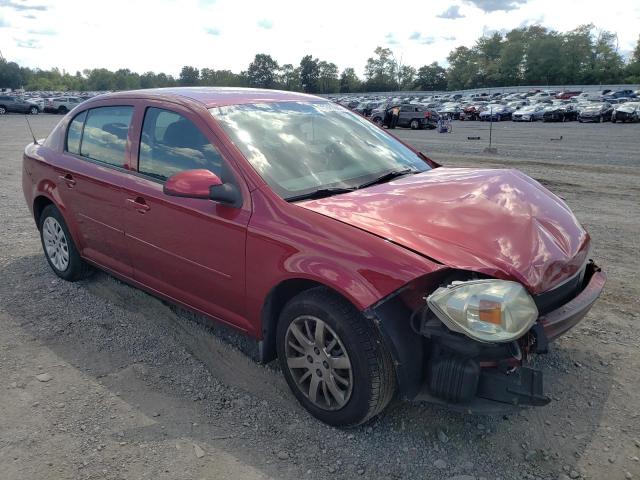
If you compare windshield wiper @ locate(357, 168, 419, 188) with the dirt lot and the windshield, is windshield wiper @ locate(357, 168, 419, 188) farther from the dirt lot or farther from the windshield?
the dirt lot

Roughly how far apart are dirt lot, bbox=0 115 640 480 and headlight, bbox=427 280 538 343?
28.4 inches

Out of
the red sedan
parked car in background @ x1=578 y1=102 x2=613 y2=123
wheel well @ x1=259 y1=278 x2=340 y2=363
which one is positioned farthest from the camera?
parked car in background @ x1=578 y1=102 x2=613 y2=123

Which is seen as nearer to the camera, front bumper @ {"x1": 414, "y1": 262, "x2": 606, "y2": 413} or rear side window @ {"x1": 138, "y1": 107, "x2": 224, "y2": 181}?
front bumper @ {"x1": 414, "y1": 262, "x2": 606, "y2": 413}

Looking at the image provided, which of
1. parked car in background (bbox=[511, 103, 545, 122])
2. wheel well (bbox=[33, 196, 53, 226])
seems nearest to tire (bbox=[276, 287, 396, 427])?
wheel well (bbox=[33, 196, 53, 226])

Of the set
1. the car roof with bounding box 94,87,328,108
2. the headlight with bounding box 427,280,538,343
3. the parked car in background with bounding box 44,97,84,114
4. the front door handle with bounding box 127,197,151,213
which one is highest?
the parked car in background with bounding box 44,97,84,114

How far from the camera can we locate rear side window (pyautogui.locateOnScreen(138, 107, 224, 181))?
3.26 metres

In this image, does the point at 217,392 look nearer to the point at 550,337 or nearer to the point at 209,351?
the point at 209,351

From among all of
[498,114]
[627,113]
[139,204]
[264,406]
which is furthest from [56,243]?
[498,114]

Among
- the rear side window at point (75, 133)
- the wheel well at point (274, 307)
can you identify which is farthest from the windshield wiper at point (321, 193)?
the rear side window at point (75, 133)

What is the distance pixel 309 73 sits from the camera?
439 ft

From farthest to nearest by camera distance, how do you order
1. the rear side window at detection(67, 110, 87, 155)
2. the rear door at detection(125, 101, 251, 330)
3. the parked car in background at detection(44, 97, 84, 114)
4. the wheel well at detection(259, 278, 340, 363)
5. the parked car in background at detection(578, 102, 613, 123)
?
the parked car in background at detection(44, 97, 84, 114) → the parked car in background at detection(578, 102, 613, 123) → the rear side window at detection(67, 110, 87, 155) → the rear door at detection(125, 101, 251, 330) → the wheel well at detection(259, 278, 340, 363)

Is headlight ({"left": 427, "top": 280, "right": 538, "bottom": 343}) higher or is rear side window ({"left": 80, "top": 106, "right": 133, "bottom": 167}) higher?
rear side window ({"left": 80, "top": 106, "right": 133, "bottom": 167})

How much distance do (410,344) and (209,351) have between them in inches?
67.0

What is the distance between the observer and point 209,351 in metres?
3.65
